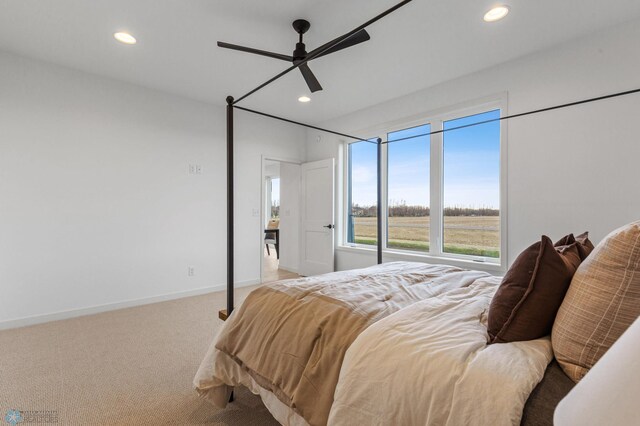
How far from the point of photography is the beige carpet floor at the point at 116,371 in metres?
1.80

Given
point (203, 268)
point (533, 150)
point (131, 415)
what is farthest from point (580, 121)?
point (203, 268)

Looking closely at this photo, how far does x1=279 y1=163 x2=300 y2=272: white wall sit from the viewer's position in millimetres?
5816

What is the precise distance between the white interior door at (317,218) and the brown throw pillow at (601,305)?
4063mm

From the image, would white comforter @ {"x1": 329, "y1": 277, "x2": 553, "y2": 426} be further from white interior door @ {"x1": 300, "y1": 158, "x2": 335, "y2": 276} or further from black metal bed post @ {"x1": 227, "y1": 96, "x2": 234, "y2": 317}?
white interior door @ {"x1": 300, "y1": 158, "x2": 335, "y2": 276}

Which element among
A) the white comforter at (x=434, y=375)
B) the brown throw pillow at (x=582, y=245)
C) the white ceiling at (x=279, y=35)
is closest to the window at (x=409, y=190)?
the white ceiling at (x=279, y=35)

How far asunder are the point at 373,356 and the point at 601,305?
2.35 ft

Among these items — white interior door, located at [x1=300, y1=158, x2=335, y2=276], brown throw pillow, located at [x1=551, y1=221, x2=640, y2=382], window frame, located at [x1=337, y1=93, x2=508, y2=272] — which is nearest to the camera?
brown throw pillow, located at [x1=551, y1=221, x2=640, y2=382]

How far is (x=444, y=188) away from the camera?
3.91 metres

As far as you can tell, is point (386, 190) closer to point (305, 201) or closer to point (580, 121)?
point (305, 201)

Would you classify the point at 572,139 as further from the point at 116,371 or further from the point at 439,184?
the point at 116,371

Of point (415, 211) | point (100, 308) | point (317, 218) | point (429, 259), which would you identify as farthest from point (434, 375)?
point (317, 218)

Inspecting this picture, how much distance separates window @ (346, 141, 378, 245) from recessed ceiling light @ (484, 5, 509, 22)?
7.69 ft

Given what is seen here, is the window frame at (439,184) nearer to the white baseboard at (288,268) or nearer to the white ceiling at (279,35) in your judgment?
the white ceiling at (279,35)

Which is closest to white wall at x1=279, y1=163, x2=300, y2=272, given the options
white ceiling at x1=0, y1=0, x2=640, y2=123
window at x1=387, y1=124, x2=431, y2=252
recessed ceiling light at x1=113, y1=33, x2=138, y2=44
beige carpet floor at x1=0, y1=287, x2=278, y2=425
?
window at x1=387, y1=124, x2=431, y2=252
